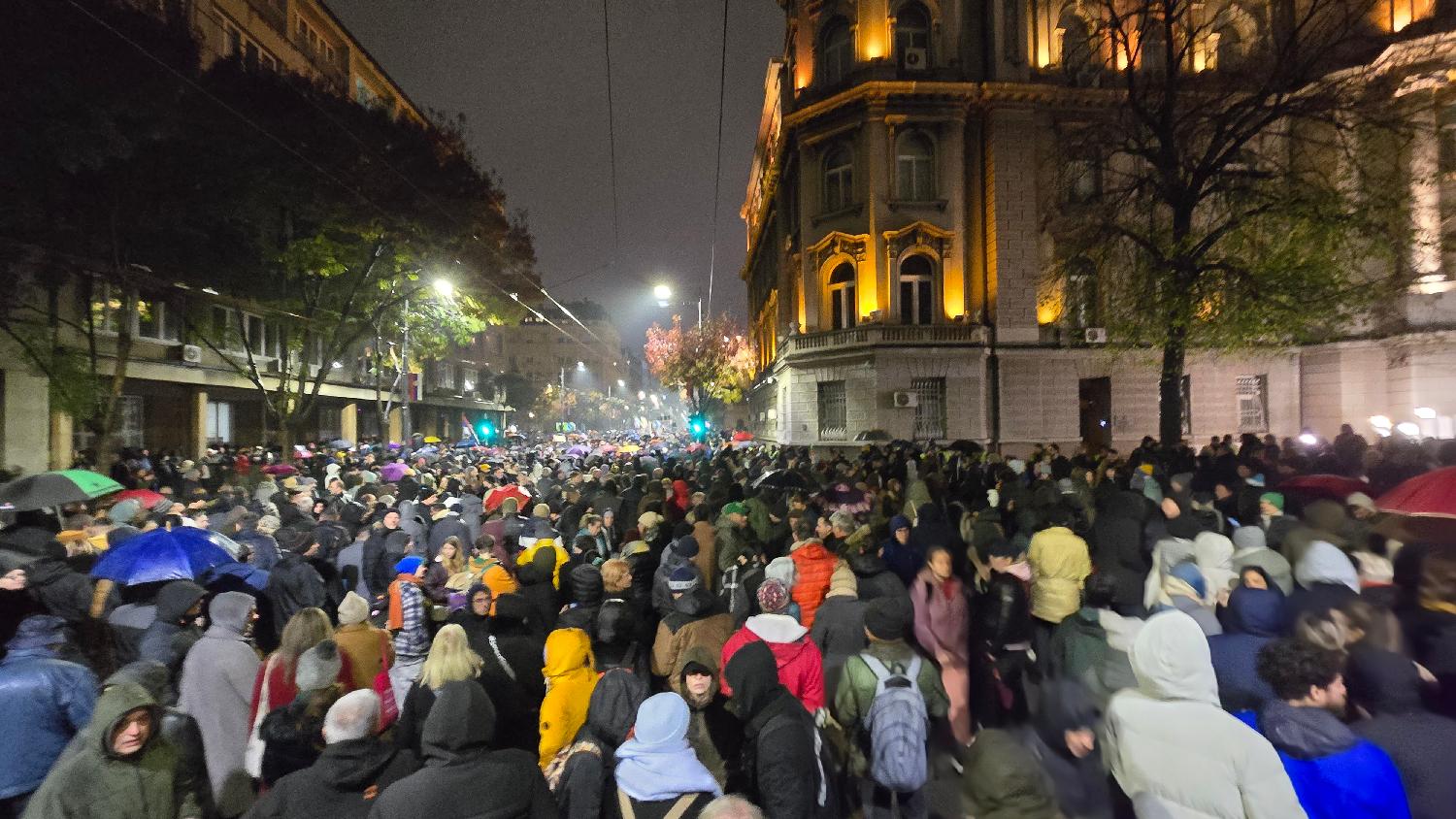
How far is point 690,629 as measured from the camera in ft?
15.4

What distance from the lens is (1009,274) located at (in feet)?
82.3

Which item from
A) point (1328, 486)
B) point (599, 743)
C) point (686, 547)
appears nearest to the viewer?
point (599, 743)

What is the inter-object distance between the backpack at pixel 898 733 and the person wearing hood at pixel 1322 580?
2.26 m

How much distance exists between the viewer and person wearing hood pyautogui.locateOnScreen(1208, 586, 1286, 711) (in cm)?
388

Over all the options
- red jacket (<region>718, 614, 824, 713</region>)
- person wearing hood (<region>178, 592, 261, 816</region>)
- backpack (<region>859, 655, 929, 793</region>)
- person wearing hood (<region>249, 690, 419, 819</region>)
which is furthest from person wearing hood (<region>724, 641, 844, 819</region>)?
person wearing hood (<region>178, 592, 261, 816</region>)

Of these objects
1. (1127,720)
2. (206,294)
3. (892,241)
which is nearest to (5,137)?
(206,294)

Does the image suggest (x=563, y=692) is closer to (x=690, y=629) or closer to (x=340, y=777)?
(x=690, y=629)

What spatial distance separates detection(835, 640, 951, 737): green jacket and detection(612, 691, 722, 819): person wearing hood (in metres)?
1.45

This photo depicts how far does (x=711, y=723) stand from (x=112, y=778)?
9.02 feet

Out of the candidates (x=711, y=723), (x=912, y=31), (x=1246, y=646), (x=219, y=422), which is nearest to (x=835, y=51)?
(x=912, y=31)

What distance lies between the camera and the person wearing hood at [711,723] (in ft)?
11.8

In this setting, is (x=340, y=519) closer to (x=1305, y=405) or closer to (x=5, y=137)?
(x=5, y=137)

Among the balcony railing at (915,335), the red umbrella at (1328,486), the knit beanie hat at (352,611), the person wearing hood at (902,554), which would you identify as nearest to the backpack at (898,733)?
the person wearing hood at (902,554)

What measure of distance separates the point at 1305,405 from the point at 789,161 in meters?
21.9
